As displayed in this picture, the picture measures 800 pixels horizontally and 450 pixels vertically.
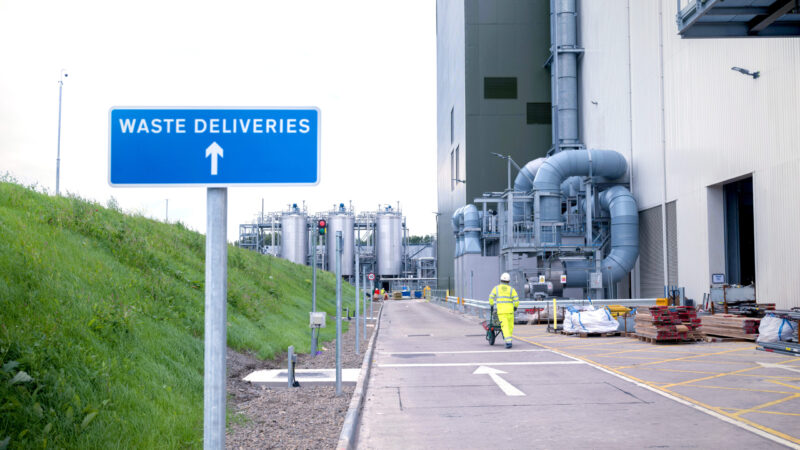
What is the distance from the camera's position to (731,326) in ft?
64.0

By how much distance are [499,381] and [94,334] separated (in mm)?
6640

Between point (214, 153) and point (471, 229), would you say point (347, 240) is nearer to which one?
point (471, 229)

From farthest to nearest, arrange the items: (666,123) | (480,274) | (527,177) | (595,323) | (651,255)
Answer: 1. (480,274)
2. (527,177)
3. (651,255)
4. (666,123)
5. (595,323)

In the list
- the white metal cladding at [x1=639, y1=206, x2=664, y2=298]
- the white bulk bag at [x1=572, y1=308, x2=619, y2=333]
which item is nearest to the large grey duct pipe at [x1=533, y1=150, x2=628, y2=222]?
the white metal cladding at [x1=639, y1=206, x2=664, y2=298]

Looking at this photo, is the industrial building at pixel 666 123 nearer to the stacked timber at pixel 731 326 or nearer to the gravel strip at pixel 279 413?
the stacked timber at pixel 731 326

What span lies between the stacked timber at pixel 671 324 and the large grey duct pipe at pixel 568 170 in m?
16.0

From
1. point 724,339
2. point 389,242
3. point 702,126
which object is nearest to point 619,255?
point 702,126

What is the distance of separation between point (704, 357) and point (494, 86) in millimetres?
37228

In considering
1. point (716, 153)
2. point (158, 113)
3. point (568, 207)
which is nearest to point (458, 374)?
point (158, 113)

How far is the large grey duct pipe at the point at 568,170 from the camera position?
3481cm

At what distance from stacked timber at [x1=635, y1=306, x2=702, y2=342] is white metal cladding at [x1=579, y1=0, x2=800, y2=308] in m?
4.90

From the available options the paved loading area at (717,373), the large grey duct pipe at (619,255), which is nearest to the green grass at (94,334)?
the paved loading area at (717,373)

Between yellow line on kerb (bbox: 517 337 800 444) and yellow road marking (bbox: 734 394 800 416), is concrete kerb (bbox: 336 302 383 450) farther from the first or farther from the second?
yellow road marking (bbox: 734 394 800 416)

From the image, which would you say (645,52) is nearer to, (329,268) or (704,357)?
(704,357)
